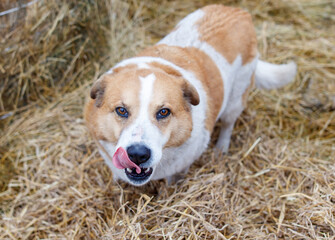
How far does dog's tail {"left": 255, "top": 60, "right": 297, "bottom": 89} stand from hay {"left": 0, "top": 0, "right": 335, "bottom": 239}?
0.55 metres

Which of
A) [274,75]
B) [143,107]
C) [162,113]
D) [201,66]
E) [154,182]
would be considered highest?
[143,107]

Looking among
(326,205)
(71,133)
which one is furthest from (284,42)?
(71,133)

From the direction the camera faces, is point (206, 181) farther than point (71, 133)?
No

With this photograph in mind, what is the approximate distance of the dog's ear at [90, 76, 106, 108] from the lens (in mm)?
2744

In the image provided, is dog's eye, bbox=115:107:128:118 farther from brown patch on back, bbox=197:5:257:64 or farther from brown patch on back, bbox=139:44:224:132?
brown patch on back, bbox=197:5:257:64

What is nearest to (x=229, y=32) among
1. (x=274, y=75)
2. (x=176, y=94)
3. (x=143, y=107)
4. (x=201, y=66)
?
(x=201, y=66)

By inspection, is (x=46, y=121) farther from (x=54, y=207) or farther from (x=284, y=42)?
(x=284, y=42)

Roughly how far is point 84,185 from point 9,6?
2303 mm

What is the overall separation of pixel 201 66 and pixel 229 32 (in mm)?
556

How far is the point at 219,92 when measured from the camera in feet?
11.3

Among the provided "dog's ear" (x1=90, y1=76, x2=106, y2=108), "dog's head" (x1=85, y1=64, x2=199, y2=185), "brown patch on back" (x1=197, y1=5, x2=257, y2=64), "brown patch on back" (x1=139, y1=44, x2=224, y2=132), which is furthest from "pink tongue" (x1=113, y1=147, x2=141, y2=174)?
"brown patch on back" (x1=197, y1=5, x2=257, y2=64)

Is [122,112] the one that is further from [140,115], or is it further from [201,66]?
[201,66]

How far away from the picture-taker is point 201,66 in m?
3.32

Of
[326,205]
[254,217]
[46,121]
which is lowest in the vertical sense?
[254,217]
